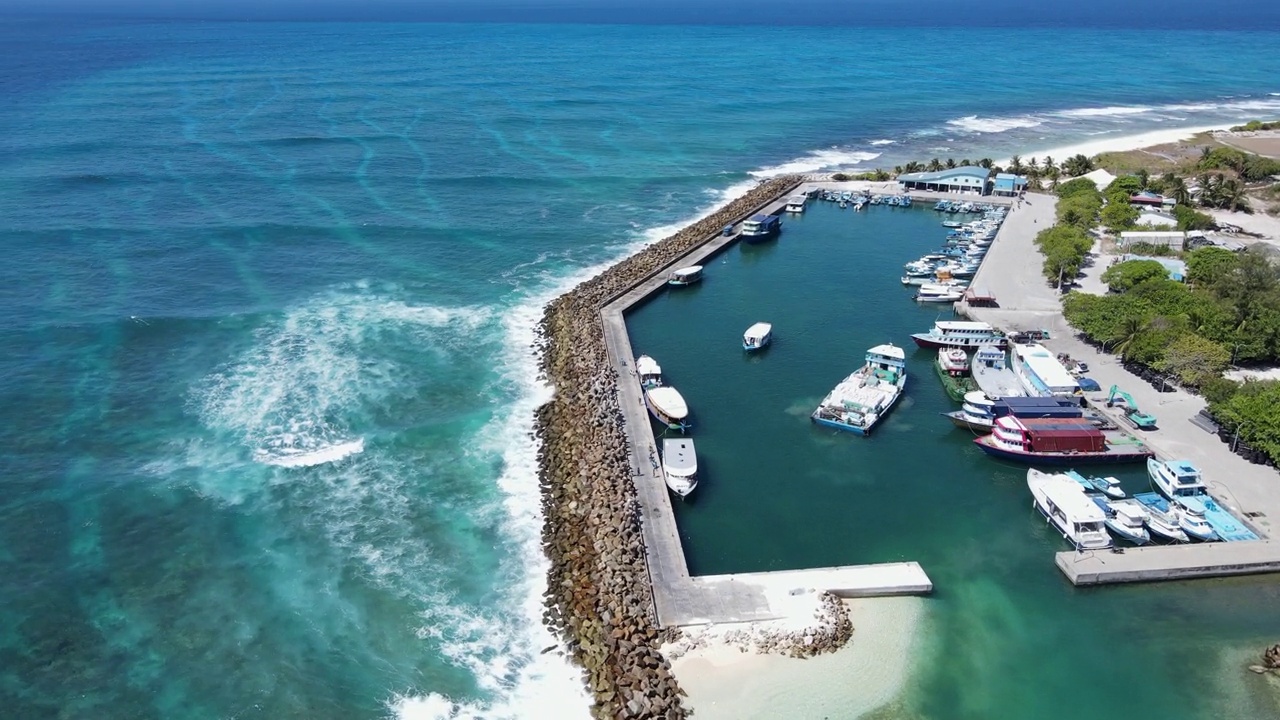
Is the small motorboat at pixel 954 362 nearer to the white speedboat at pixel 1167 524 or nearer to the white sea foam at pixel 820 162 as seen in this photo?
the white speedboat at pixel 1167 524

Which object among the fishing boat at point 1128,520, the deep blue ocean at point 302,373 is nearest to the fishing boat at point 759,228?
the deep blue ocean at point 302,373

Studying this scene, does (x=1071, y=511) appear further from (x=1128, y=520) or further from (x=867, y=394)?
(x=867, y=394)

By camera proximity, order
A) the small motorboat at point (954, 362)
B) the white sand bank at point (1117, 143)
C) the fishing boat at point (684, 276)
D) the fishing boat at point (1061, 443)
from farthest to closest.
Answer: the white sand bank at point (1117, 143), the fishing boat at point (684, 276), the small motorboat at point (954, 362), the fishing boat at point (1061, 443)

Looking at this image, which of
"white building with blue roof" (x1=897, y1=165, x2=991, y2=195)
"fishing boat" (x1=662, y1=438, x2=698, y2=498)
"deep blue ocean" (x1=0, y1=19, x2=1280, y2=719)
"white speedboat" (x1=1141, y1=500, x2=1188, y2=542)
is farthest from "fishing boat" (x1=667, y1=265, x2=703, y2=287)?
"white building with blue roof" (x1=897, y1=165, x2=991, y2=195)

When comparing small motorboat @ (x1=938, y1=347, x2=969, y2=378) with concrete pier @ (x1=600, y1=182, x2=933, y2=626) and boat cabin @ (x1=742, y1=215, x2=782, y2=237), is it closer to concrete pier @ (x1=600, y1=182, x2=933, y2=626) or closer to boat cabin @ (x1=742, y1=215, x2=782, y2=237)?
concrete pier @ (x1=600, y1=182, x2=933, y2=626)

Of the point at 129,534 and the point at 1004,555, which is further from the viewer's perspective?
the point at 129,534

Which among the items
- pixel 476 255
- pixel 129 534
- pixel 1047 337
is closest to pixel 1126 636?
Answer: pixel 1047 337

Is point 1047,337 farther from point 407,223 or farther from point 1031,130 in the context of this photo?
point 1031,130
